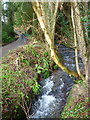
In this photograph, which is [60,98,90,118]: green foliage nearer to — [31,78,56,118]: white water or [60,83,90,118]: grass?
[60,83,90,118]: grass

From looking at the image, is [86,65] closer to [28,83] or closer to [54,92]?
[54,92]

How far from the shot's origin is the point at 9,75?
5012 mm

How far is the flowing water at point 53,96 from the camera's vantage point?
13.9 ft

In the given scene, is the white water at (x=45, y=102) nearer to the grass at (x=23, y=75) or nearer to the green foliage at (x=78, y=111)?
the grass at (x=23, y=75)

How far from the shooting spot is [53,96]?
484 cm

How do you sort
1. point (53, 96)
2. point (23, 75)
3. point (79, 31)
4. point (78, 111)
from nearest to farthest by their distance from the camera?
point (78, 111), point (79, 31), point (53, 96), point (23, 75)

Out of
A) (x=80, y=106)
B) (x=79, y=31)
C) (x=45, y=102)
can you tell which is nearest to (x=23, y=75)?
(x=45, y=102)

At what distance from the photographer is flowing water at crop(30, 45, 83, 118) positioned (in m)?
4.23

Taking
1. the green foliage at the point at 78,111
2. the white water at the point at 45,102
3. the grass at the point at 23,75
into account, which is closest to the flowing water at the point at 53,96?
the white water at the point at 45,102

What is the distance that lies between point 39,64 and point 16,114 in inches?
120

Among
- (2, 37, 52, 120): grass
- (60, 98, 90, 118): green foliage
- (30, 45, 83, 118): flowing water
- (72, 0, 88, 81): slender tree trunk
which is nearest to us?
(60, 98, 90, 118): green foliage

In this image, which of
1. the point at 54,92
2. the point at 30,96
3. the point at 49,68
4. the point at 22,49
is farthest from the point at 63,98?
the point at 22,49

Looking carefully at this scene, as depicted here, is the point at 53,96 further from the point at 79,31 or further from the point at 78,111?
the point at 79,31

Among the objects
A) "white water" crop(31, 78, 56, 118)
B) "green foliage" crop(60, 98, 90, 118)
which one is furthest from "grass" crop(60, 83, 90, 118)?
"white water" crop(31, 78, 56, 118)
